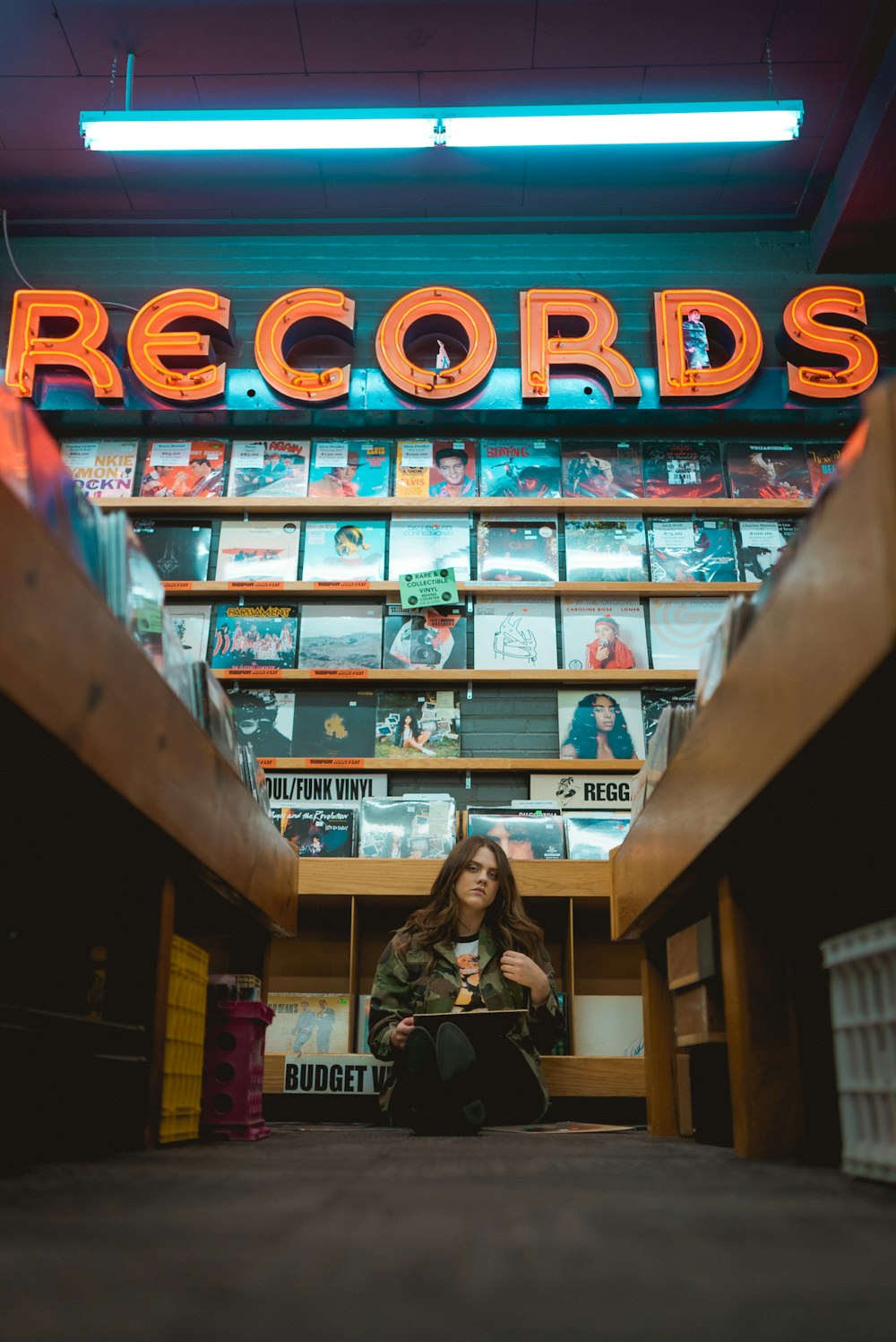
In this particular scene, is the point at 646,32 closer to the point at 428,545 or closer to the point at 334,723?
the point at 428,545

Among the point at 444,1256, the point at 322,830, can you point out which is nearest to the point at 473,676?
the point at 322,830

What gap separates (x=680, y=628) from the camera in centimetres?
422

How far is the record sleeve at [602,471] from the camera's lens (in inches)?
172

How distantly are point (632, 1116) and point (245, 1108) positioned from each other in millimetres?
1503

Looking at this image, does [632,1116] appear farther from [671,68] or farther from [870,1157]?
[671,68]

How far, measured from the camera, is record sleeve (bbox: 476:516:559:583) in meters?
4.26

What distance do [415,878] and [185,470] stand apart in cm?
212

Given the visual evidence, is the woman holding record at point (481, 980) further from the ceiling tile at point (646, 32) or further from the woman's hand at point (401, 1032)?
the ceiling tile at point (646, 32)

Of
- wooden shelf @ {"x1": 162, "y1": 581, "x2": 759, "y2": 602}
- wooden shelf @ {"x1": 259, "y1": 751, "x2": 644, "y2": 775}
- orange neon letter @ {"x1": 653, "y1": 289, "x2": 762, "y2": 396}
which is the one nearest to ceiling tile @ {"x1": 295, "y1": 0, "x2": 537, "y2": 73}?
orange neon letter @ {"x1": 653, "y1": 289, "x2": 762, "y2": 396}

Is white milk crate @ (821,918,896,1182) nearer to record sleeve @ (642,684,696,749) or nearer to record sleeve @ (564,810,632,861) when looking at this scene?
record sleeve @ (564,810,632,861)

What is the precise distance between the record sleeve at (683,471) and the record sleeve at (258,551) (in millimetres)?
1474

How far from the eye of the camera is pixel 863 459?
3.02ft

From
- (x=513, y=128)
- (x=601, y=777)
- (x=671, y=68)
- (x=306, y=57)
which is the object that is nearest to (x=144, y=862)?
(x=601, y=777)

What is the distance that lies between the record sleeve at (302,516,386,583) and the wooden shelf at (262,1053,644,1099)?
1936 mm
